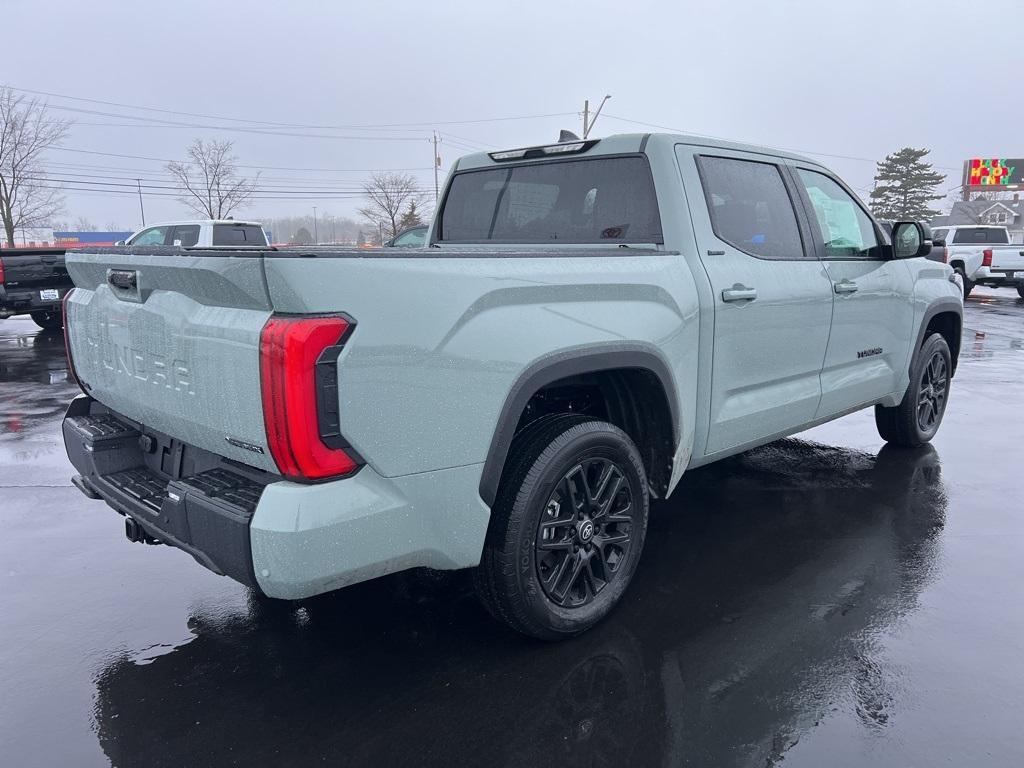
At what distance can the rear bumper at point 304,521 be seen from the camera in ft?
7.16

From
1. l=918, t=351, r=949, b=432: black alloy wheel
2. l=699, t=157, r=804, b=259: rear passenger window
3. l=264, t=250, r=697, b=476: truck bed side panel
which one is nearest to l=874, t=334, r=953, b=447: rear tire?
l=918, t=351, r=949, b=432: black alloy wheel

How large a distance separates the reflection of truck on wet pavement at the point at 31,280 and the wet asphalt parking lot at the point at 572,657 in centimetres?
901

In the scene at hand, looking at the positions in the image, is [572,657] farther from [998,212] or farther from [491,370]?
[998,212]

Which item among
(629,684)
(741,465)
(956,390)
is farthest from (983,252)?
(629,684)

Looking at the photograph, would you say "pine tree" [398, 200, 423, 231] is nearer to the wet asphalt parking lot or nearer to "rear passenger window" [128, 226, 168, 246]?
"rear passenger window" [128, 226, 168, 246]

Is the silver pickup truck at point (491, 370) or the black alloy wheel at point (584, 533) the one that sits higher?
the silver pickup truck at point (491, 370)

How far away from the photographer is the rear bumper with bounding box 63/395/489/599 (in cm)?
218

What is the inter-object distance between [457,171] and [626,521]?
250 cm

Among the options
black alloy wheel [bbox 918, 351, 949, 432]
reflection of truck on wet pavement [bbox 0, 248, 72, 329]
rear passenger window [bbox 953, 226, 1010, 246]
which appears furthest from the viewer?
rear passenger window [bbox 953, 226, 1010, 246]

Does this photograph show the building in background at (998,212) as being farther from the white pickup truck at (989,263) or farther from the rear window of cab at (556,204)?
the rear window of cab at (556,204)

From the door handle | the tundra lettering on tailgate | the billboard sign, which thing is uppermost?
the billboard sign

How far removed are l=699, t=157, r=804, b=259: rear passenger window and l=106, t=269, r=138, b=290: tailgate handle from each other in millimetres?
2477

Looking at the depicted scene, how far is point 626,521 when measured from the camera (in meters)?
3.22

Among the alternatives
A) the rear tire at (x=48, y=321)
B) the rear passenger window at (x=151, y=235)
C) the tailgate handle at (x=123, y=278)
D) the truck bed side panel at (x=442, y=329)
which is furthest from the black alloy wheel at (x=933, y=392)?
the rear passenger window at (x=151, y=235)
